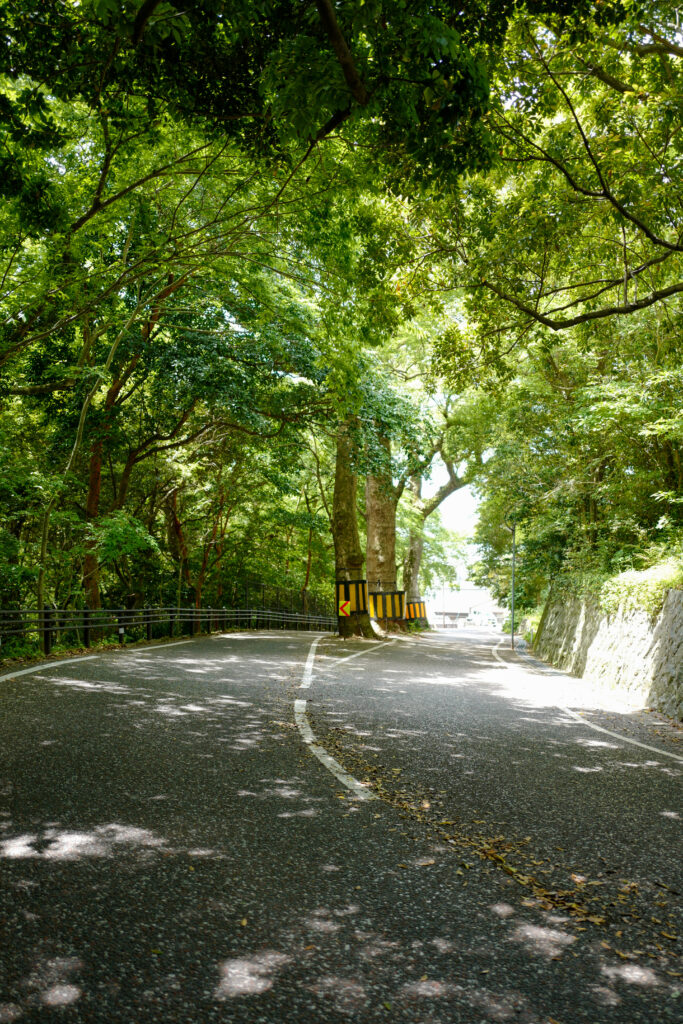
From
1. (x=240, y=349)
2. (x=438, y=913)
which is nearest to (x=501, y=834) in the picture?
(x=438, y=913)

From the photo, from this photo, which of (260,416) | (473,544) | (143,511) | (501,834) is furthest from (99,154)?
(473,544)

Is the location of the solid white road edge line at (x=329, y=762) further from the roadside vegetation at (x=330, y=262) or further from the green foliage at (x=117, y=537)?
the green foliage at (x=117, y=537)

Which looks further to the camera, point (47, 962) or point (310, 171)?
point (310, 171)

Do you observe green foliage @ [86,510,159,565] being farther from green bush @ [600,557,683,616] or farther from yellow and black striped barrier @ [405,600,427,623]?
yellow and black striped barrier @ [405,600,427,623]

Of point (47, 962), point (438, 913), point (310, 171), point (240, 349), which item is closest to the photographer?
point (47, 962)

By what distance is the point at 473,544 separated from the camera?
4294 centimetres

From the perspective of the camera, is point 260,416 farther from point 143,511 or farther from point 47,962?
point 47,962

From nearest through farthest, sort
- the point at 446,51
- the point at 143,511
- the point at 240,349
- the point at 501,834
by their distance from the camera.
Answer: the point at 501,834, the point at 446,51, the point at 240,349, the point at 143,511

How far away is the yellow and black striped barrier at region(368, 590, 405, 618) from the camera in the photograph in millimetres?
31406

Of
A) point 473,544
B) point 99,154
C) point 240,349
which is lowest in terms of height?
point 473,544

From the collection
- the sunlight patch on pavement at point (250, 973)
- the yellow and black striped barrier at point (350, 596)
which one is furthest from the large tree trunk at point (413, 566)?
the sunlight patch on pavement at point (250, 973)

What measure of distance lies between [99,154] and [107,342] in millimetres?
6824

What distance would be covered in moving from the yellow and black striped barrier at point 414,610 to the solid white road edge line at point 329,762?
108ft

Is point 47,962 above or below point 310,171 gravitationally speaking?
below
